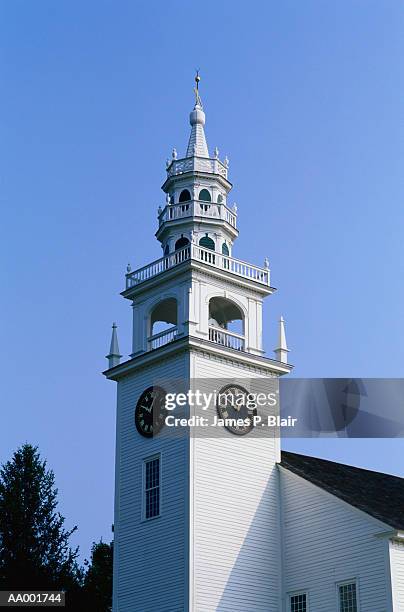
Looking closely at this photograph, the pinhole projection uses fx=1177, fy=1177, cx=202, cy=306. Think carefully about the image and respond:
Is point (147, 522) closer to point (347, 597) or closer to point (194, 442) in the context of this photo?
point (194, 442)

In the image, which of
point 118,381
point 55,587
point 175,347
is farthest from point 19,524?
point 175,347

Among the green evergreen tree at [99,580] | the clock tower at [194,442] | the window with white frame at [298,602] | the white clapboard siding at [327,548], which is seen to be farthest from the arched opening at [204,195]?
the green evergreen tree at [99,580]

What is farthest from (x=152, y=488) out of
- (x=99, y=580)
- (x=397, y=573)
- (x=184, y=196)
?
(x=99, y=580)

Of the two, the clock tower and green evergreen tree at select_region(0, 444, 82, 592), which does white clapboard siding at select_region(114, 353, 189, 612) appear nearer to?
the clock tower

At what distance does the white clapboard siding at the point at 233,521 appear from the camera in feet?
144

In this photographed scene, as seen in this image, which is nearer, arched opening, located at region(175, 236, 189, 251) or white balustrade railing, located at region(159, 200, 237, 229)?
arched opening, located at region(175, 236, 189, 251)

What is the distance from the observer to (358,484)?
51.3 meters

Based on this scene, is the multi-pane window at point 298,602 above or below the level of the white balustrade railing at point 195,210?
below

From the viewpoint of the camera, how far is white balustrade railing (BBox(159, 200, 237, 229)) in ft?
169

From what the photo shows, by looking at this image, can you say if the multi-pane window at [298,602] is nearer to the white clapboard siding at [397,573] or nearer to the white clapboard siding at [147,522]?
the white clapboard siding at [147,522]

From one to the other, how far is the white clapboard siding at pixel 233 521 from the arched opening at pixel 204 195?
27.1 ft

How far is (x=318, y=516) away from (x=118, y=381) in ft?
34.4

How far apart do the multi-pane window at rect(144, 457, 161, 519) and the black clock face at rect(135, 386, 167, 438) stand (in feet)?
3.91


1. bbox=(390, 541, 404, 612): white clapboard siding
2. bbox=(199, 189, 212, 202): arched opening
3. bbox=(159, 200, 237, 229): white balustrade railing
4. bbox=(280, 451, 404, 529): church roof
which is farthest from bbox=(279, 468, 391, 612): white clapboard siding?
bbox=(199, 189, 212, 202): arched opening
